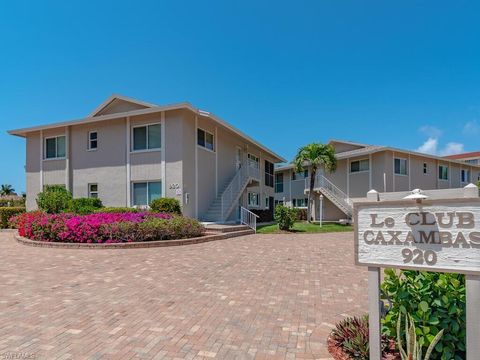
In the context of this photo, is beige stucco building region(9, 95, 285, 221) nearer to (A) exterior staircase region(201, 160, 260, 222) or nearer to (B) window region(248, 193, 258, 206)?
(A) exterior staircase region(201, 160, 260, 222)

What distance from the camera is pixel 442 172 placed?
31.3m

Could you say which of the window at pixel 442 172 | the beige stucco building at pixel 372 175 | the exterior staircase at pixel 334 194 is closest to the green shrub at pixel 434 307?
the beige stucco building at pixel 372 175

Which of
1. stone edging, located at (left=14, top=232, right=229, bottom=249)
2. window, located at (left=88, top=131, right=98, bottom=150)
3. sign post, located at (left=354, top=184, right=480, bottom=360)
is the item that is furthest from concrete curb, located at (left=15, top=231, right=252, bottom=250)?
sign post, located at (left=354, top=184, right=480, bottom=360)

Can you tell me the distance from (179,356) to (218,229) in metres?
11.9

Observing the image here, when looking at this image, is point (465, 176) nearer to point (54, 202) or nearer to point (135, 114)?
point (135, 114)

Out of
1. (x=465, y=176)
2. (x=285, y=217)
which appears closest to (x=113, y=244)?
(x=285, y=217)

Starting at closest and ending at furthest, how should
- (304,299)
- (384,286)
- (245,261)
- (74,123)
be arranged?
(384,286)
(304,299)
(245,261)
(74,123)

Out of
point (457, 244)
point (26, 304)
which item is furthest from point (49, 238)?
point (457, 244)

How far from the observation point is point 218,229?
50.7 feet

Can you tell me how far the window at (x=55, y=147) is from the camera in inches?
807

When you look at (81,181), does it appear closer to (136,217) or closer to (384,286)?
(136,217)

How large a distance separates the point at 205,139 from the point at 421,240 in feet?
56.7

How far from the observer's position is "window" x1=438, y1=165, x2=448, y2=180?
30906mm

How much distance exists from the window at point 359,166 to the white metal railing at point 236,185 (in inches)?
376
